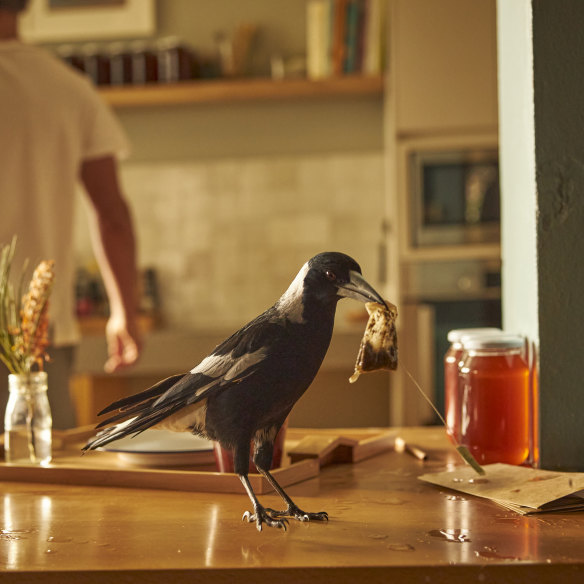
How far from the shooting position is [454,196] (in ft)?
10.6

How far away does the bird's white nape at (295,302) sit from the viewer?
807 millimetres

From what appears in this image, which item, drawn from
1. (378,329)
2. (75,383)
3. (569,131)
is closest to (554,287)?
(569,131)

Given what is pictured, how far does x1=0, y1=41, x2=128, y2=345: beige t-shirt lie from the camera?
1906 millimetres

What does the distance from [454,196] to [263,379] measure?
2587mm

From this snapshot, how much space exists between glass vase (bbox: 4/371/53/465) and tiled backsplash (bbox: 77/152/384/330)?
2.83 metres

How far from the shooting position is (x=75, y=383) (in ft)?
11.0

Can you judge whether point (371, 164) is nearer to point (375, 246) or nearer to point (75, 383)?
point (375, 246)

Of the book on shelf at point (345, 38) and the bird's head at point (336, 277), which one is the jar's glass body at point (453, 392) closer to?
the bird's head at point (336, 277)

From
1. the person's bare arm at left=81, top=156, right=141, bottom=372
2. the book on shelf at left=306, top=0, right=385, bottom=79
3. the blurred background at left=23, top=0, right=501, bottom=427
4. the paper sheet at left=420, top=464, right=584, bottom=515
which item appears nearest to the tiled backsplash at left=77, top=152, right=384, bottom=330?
the blurred background at left=23, top=0, right=501, bottom=427

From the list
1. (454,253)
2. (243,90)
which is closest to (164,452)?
(454,253)

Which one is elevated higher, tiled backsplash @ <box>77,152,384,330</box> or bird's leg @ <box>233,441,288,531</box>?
tiled backsplash @ <box>77,152,384,330</box>

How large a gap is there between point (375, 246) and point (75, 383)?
157cm

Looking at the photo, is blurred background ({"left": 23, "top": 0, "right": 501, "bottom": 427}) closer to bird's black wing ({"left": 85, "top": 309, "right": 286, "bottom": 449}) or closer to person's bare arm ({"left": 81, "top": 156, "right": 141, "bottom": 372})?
person's bare arm ({"left": 81, "top": 156, "right": 141, "bottom": 372})

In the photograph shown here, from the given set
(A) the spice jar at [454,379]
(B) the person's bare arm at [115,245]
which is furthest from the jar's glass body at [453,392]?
(B) the person's bare arm at [115,245]
